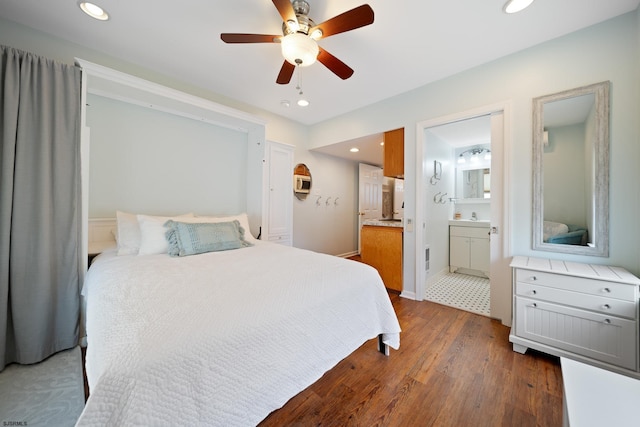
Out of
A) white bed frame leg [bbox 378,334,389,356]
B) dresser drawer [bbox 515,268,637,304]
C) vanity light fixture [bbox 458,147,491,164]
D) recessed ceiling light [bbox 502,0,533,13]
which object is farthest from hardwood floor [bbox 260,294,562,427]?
vanity light fixture [bbox 458,147,491,164]

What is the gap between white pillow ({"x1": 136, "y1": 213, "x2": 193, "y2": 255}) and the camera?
197 centimetres

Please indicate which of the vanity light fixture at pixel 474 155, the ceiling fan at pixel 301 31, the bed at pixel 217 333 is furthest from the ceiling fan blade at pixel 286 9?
the vanity light fixture at pixel 474 155

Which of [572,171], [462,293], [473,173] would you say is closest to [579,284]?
[572,171]

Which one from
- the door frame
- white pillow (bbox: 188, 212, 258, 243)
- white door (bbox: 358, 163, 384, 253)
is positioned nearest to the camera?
the door frame

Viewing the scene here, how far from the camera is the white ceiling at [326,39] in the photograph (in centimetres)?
166

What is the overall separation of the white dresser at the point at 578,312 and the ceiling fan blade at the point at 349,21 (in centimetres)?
212

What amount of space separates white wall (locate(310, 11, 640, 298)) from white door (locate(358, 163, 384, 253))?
2.05 metres

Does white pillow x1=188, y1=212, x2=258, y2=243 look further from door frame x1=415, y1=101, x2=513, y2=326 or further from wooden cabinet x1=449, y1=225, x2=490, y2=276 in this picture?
wooden cabinet x1=449, y1=225, x2=490, y2=276

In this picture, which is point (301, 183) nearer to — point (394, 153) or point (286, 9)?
point (394, 153)

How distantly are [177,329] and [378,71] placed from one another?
279cm

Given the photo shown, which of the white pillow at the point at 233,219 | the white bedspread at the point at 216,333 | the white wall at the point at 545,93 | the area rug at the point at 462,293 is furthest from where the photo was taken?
the area rug at the point at 462,293

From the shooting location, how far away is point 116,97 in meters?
2.32

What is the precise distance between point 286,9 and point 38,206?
7.28 feet

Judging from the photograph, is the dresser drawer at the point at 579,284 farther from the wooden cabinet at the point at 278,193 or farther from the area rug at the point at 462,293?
the wooden cabinet at the point at 278,193
